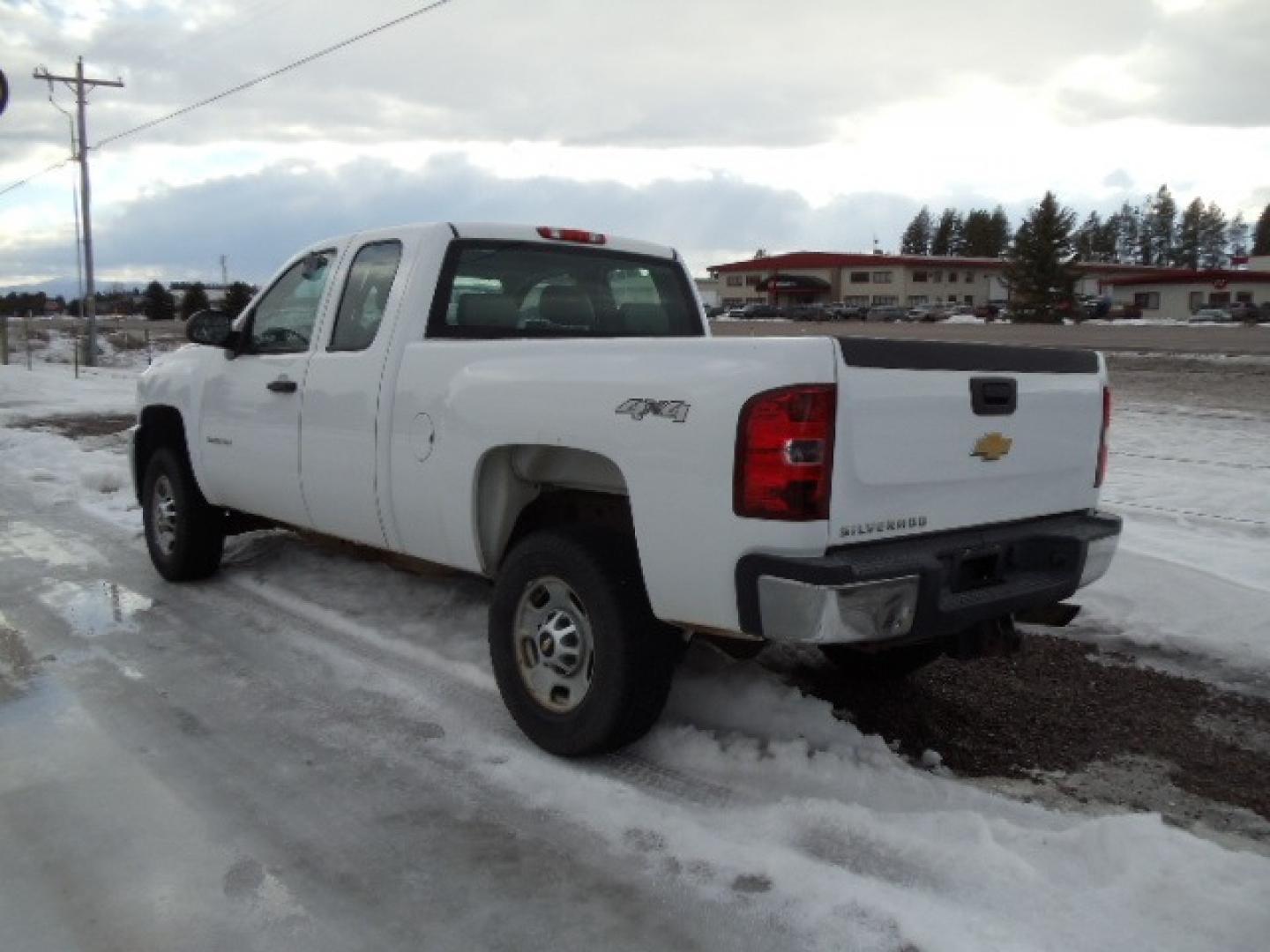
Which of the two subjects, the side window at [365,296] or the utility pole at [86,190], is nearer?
the side window at [365,296]

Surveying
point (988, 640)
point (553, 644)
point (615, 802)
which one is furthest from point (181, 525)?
point (988, 640)

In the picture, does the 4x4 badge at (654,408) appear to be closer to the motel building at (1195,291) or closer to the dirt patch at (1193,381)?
the dirt patch at (1193,381)

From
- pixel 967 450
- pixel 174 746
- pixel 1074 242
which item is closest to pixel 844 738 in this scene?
pixel 967 450

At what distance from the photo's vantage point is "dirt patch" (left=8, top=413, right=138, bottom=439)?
14024mm

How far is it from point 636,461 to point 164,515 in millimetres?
4133

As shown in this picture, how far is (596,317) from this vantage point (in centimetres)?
500

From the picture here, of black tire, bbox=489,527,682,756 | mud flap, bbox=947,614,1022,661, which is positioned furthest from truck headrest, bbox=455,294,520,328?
mud flap, bbox=947,614,1022,661

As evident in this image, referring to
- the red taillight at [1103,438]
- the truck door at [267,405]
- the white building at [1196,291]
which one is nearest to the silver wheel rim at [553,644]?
the truck door at [267,405]

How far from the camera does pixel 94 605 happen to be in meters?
5.85

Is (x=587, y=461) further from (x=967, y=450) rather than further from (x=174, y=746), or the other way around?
(x=174, y=746)

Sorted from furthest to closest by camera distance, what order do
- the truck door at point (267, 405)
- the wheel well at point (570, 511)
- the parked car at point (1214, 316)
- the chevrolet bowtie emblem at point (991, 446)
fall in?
the parked car at point (1214, 316)
the truck door at point (267, 405)
the wheel well at point (570, 511)
the chevrolet bowtie emblem at point (991, 446)

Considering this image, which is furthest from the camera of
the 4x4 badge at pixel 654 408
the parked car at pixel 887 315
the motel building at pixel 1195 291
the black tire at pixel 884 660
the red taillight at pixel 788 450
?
the motel building at pixel 1195 291

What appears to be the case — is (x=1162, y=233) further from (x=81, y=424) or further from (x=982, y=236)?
(x=81, y=424)

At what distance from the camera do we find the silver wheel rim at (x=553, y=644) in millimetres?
3729
